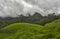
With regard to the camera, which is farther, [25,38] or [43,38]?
[25,38]

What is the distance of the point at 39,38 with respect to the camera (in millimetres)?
105688

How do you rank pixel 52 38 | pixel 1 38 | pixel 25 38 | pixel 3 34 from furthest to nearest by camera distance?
pixel 3 34 < pixel 1 38 < pixel 25 38 < pixel 52 38

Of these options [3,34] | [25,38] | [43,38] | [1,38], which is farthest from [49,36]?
[3,34]

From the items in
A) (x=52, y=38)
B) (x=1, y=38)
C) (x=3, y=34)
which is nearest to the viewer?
(x=52, y=38)

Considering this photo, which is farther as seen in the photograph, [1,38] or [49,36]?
[1,38]

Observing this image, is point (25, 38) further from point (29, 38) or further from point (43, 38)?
point (43, 38)

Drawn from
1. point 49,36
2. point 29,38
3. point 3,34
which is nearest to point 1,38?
point 3,34

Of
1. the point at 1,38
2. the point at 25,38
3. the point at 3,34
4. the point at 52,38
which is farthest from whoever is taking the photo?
the point at 3,34

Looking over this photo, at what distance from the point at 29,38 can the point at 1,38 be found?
56.1 m

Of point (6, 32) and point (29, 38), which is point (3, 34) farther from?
point (29, 38)

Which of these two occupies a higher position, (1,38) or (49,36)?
(49,36)

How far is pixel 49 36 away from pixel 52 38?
5565 mm

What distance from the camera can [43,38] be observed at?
105 metres

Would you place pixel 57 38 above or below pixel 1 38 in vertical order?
above
